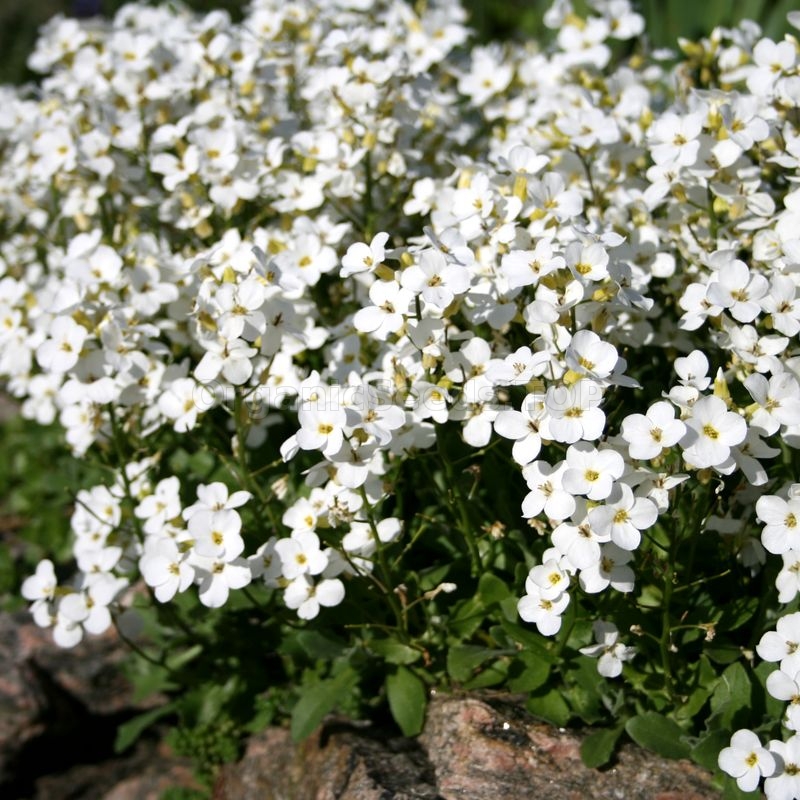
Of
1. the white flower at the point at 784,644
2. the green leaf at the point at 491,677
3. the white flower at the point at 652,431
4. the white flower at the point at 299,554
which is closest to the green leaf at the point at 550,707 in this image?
the green leaf at the point at 491,677

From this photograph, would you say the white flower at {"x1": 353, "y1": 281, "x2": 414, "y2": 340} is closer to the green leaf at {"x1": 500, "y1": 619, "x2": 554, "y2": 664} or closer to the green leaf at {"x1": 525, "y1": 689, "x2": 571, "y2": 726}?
the green leaf at {"x1": 500, "y1": 619, "x2": 554, "y2": 664}

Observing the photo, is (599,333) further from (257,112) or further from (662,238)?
(257,112)

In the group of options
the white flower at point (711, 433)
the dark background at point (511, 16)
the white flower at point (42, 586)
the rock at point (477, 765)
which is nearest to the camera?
the white flower at point (711, 433)

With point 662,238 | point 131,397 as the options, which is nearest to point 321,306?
point 131,397

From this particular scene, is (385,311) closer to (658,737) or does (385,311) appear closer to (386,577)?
(386,577)

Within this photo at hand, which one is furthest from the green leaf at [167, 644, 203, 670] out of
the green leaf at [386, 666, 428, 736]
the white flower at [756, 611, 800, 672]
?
the white flower at [756, 611, 800, 672]

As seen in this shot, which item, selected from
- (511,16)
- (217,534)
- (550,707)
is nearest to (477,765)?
(550,707)

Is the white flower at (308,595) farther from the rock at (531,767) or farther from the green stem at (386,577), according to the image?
the rock at (531,767)
